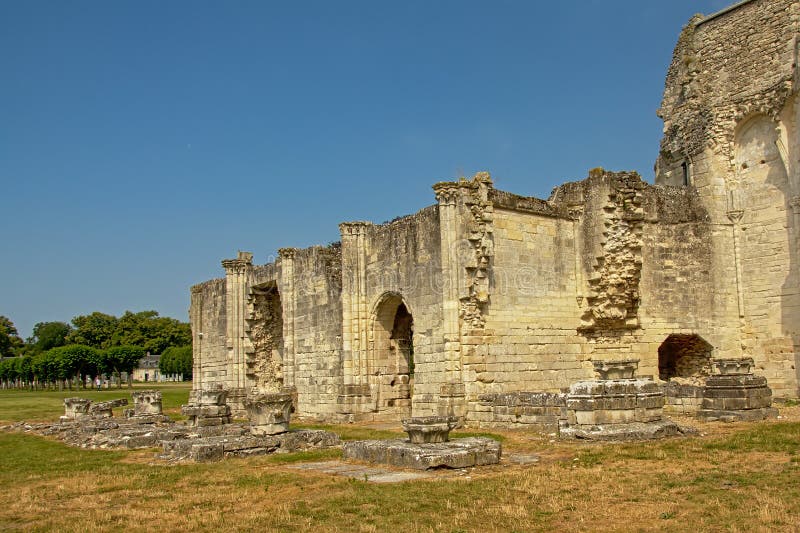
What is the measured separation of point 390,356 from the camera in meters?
20.8

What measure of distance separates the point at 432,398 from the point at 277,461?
6.19 meters

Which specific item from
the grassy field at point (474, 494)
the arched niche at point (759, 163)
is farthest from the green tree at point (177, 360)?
the grassy field at point (474, 494)

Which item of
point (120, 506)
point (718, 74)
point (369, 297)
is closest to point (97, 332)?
point (369, 297)

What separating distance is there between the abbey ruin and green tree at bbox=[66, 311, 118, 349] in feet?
190

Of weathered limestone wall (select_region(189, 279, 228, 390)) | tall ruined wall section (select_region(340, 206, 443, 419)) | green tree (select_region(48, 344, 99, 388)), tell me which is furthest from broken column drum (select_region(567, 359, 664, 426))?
green tree (select_region(48, 344, 99, 388))

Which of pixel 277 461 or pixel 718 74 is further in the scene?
pixel 718 74

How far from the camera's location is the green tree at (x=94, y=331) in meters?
75.4

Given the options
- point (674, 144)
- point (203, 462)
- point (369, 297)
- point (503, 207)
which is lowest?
point (203, 462)

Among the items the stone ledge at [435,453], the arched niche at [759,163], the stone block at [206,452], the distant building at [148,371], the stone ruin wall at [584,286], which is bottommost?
the distant building at [148,371]

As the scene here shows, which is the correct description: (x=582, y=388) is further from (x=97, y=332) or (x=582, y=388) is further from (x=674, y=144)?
(x=97, y=332)

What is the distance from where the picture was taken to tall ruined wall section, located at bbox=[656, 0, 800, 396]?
20.4 m

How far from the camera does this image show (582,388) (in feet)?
41.6

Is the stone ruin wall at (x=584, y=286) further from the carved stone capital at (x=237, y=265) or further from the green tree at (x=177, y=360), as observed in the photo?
the green tree at (x=177, y=360)

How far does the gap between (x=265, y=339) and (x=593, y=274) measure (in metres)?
12.7
